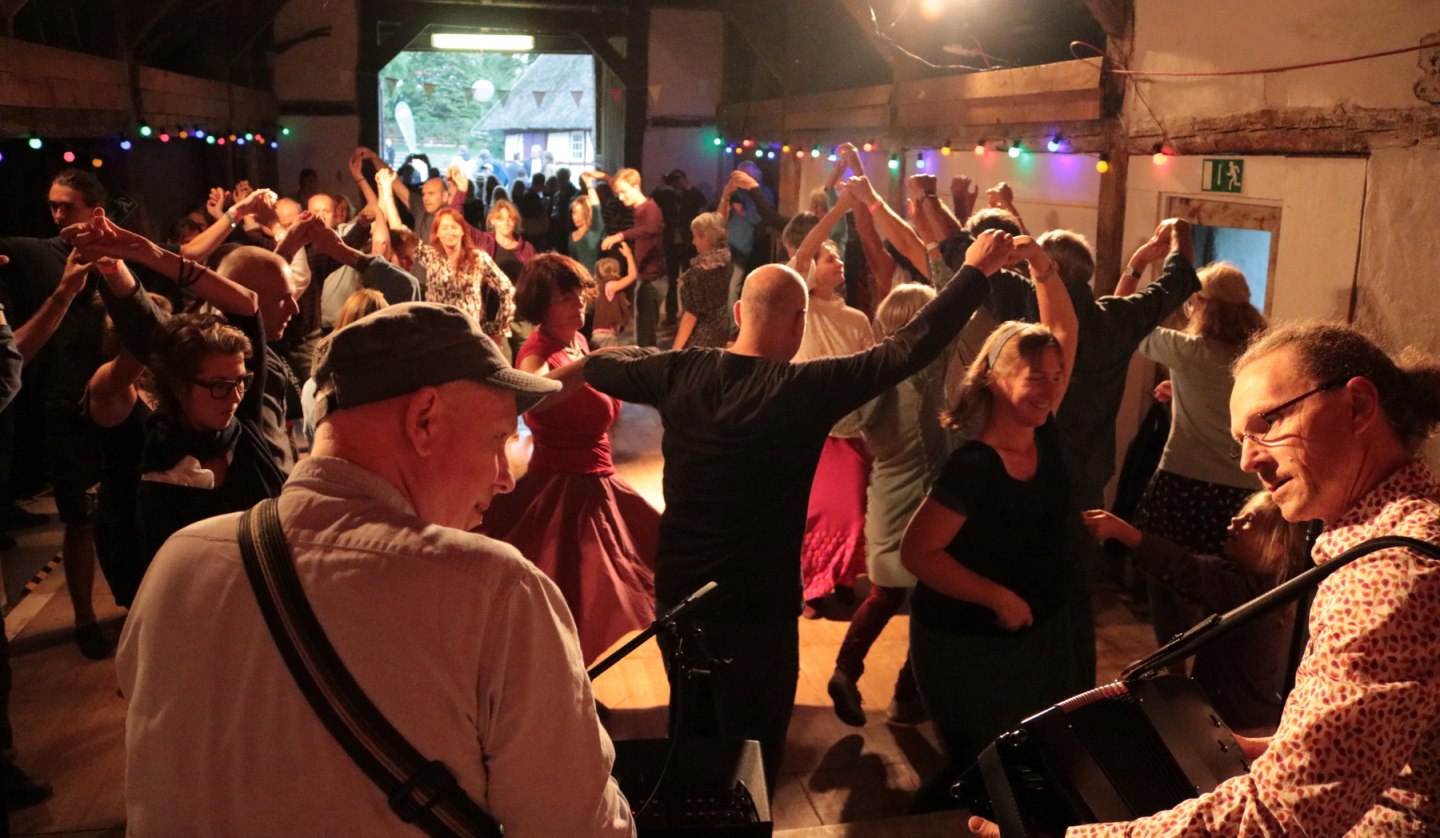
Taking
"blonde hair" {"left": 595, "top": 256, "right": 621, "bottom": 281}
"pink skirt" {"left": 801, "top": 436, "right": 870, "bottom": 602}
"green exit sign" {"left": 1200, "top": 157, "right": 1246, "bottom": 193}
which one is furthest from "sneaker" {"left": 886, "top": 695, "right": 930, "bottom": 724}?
"blonde hair" {"left": 595, "top": 256, "right": 621, "bottom": 281}

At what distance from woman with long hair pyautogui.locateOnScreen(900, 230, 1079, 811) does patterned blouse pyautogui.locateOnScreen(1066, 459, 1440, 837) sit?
134cm

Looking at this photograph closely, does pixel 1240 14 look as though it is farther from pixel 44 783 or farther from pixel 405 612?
pixel 44 783

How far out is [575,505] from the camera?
3631 mm

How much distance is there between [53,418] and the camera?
13.6 feet

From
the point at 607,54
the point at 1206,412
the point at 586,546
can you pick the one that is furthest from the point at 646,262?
the point at 607,54

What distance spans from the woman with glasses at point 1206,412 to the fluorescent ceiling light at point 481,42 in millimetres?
13397

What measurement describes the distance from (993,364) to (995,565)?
480 millimetres

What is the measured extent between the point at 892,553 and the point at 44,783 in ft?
8.86

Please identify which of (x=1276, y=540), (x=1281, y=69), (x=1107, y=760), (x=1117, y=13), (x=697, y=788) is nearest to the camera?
(x=1107, y=760)

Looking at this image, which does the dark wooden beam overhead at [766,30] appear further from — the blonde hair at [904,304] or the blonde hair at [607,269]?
the blonde hair at [904,304]

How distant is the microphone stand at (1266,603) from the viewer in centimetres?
122

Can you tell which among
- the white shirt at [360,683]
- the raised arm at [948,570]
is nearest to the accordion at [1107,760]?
the white shirt at [360,683]

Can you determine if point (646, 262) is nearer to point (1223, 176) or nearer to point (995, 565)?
point (1223, 176)

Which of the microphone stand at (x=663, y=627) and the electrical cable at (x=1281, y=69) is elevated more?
the electrical cable at (x=1281, y=69)
